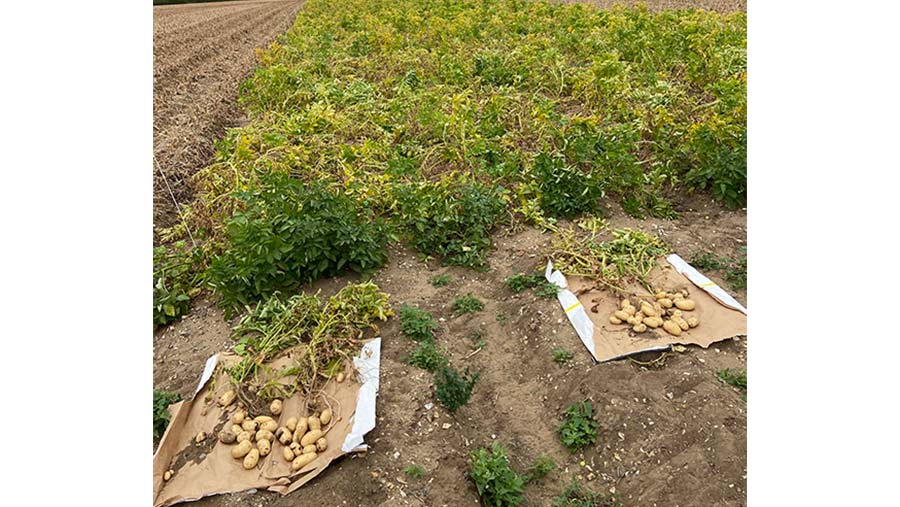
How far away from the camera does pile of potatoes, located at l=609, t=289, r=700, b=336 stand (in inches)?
131

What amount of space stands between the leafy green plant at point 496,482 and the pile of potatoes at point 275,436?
74 centimetres

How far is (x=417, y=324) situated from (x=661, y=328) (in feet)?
4.74

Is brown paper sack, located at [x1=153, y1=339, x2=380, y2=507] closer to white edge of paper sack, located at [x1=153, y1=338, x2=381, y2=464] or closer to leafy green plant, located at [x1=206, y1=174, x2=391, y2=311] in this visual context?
white edge of paper sack, located at [x1=153, y1=338, x2=381, y2=464]

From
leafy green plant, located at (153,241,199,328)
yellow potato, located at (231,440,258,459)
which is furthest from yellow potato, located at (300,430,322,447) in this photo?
leafy green plant, located at (153,241,199,328)

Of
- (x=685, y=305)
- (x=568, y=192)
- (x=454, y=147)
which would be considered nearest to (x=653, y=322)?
(x=685, y=305)

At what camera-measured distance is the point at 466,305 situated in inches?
148

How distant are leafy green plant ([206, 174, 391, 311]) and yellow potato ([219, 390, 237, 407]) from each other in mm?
840

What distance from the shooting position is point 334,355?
126 inches

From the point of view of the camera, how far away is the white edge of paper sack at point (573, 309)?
3.32 meters

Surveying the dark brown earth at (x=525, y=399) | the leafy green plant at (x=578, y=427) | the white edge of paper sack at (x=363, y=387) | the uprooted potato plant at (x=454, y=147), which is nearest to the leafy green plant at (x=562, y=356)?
the dark brown earth at (x=525, y=399)

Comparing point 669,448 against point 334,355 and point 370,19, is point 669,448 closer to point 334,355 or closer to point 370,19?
point 334,355

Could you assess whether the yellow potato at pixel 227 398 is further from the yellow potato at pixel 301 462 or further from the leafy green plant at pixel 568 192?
the leafy green plant at pixel 568 192

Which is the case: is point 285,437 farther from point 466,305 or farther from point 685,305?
point 685,305

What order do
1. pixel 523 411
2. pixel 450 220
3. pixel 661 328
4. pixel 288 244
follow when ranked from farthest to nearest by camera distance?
pixel 450 220 → pixel 288 244 → pixel 661 328 → pixel 523 411
